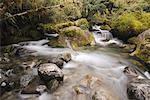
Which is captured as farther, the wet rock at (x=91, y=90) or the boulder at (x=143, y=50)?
the boulder at (x=143, y=50)

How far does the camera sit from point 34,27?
10.8 meters

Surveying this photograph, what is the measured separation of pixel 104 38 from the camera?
38.4 ft

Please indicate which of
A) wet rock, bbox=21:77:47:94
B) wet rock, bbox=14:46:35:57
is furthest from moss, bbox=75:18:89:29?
wet rock, bbox=21:77:47:94

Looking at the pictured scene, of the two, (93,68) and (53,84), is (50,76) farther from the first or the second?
(93,68)

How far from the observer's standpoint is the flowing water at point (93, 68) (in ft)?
19.8

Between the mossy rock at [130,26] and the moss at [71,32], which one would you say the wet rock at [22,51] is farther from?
the mossy rock at [130,26]

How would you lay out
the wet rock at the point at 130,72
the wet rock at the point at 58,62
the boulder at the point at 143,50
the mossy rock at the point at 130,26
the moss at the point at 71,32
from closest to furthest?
the wet rock at the point at 130,72
the wet rock at the point at 58,62
the boulder at the point at 143,50
the moss at the point at 71,32
the mossy rock at the point at 130,26

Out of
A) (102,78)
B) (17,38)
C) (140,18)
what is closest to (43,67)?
Result: (102,78)

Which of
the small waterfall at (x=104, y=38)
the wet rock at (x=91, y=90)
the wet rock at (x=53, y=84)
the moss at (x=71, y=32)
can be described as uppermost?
the moss at (x=71, y=32)

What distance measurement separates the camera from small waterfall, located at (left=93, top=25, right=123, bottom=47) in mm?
11164

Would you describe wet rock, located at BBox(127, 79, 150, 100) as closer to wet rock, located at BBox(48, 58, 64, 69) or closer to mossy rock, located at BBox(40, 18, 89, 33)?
wet rock, located at BBox(48, 58, 64, 69)

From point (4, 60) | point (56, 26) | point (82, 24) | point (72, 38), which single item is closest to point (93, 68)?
point (4, 60)

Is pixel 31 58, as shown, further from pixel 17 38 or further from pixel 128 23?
pixel 128 23

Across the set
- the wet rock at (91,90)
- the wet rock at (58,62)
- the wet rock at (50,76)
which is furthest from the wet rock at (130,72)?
the wet rock at (50,76)
